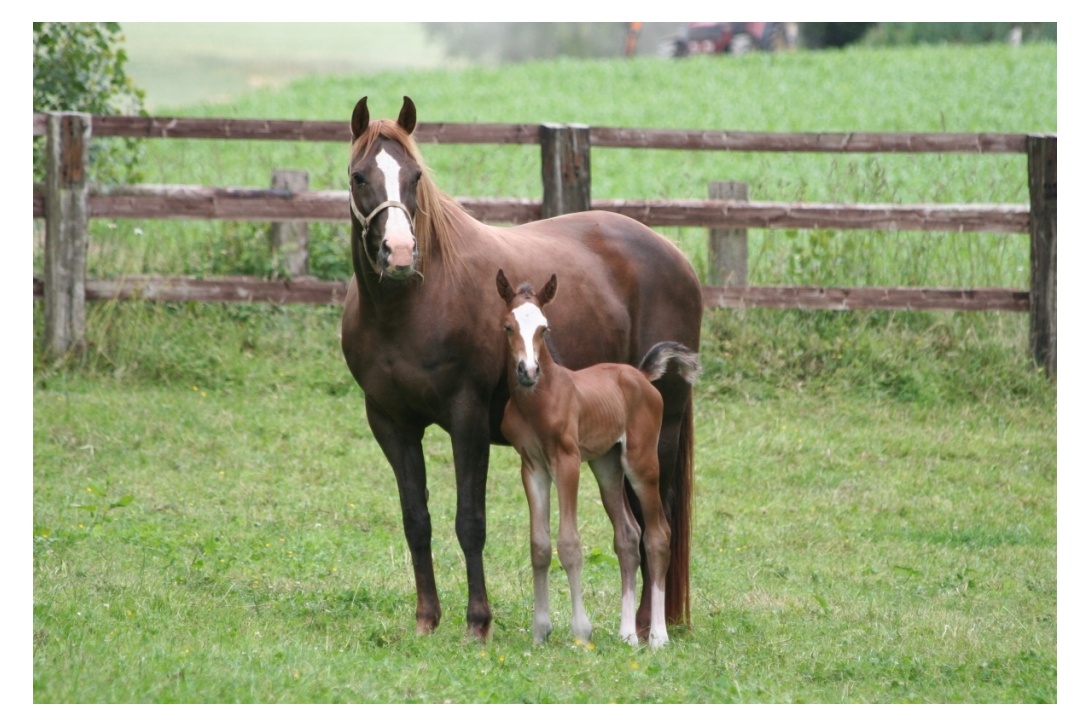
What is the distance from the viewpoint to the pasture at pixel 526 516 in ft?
16.1

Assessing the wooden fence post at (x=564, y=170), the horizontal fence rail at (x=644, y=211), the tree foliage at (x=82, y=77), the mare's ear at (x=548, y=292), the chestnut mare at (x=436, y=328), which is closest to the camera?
the chestnut mare at (x=436, y=328)

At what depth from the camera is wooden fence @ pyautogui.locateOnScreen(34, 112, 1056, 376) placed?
33.1 ft

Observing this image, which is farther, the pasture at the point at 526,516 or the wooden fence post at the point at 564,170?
the wooden fence post at the point at 564,170

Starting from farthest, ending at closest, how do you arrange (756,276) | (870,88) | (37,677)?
(870,88) → (756,276) → (37,677)

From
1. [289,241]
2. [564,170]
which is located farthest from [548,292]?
[289,241]

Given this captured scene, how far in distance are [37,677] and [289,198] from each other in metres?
6.35

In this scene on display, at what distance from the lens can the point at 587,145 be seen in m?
10.1

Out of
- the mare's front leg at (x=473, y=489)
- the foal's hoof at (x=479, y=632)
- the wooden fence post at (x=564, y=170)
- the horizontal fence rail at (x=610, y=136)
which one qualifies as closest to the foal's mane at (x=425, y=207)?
the mare's front leg at (x=473, y=489)

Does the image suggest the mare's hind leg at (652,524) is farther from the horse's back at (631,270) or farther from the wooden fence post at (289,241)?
the wooden fence post at (289,241)

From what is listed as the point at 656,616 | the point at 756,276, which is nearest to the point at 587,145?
the point at 756,276

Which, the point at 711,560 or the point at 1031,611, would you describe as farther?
the point at 711,560

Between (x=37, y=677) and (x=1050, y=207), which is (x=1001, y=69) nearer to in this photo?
(x=1050, y=207)

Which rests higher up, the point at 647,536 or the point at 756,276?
the point at 756,276

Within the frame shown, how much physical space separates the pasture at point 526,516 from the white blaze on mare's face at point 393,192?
5.72 feet
